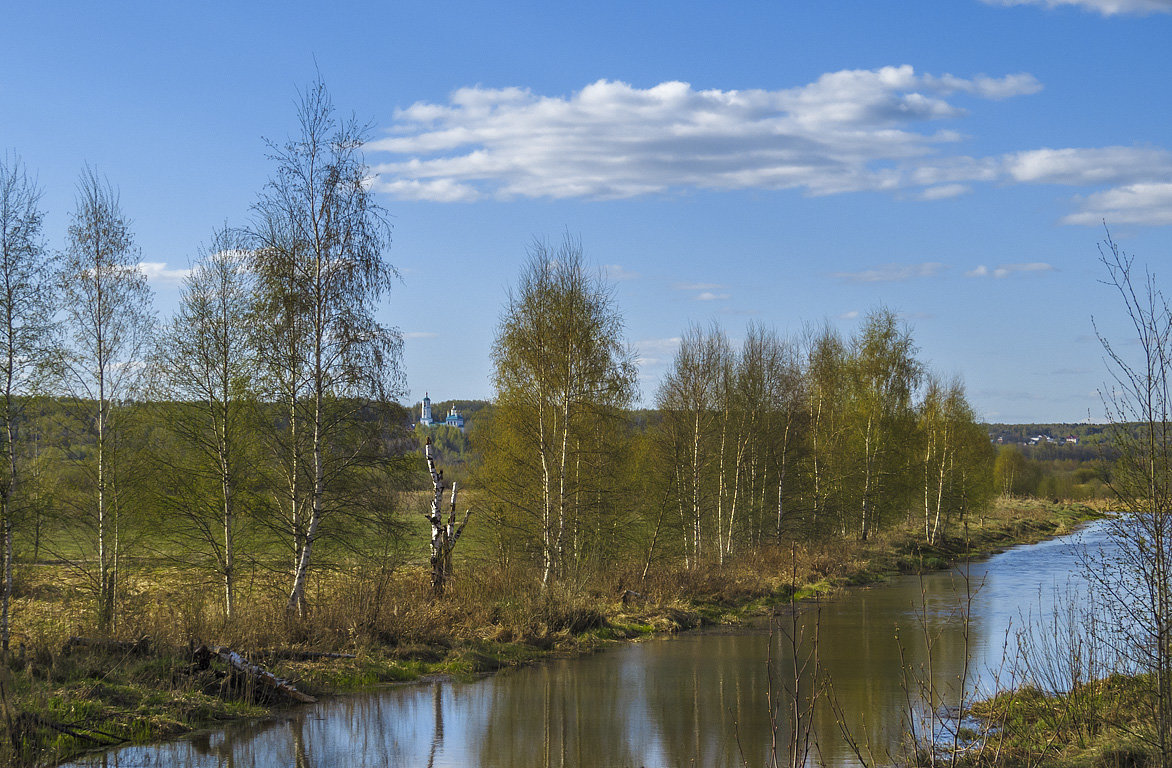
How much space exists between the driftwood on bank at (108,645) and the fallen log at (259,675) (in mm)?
1048

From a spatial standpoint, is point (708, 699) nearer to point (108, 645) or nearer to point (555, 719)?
point (555, 719)

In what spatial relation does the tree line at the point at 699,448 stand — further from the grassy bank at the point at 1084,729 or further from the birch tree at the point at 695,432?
the grassy bank at the point at 1084,729

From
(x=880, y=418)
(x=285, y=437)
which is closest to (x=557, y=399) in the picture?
(x=285, y=437)

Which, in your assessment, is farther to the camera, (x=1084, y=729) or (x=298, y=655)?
(x=298, y=655)

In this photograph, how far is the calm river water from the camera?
1221 centimetres

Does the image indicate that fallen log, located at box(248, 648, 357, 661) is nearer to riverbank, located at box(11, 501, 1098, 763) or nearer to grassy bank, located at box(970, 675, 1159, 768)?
riverbank, located at box(11, 501, 1098, 763)

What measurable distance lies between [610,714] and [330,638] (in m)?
5.87

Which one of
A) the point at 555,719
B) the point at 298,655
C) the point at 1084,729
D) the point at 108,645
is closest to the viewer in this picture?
the point at 1084,729

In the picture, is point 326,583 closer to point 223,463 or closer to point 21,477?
point 223,463

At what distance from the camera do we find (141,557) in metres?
23.8

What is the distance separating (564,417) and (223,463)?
904cm

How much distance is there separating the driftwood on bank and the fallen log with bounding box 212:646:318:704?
41.3 inches

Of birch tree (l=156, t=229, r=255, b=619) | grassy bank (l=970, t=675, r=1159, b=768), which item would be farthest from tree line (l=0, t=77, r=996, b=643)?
grassy bank (l=970, t=675, r=1159, b=768)

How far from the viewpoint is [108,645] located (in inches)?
570
